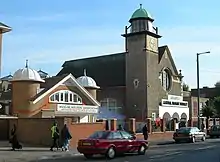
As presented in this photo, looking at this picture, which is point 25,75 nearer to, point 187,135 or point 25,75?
point 25,75

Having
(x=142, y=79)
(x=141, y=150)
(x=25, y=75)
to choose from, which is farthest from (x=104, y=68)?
(x=141, y=150)

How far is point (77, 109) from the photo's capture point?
145 ft

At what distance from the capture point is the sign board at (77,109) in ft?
140

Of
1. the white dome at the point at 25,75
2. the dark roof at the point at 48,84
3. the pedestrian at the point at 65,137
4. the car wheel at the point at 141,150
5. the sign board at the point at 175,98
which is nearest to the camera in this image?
the car wheel at the point at 141,150

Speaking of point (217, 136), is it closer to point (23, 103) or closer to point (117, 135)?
point (23, 103)

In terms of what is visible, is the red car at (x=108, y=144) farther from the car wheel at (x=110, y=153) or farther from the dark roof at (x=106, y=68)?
the dark roof at (x=106, y=68)

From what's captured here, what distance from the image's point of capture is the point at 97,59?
73.3 m

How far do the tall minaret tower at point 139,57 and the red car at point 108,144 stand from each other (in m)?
35.6

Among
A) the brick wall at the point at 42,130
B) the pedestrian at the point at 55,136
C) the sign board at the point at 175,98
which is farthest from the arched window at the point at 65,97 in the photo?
the sign board at the point at 175,98

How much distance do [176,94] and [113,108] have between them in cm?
1140

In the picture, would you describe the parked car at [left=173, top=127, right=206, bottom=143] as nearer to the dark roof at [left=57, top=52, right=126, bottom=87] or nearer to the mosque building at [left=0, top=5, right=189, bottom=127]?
the mosque building at [left=0, top=5, right=189, bottom=127]

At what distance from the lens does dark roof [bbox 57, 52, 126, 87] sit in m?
67.2

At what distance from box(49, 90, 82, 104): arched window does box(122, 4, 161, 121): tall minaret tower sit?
1633 cm

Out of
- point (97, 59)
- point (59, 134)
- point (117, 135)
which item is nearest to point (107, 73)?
point (97, 59)
